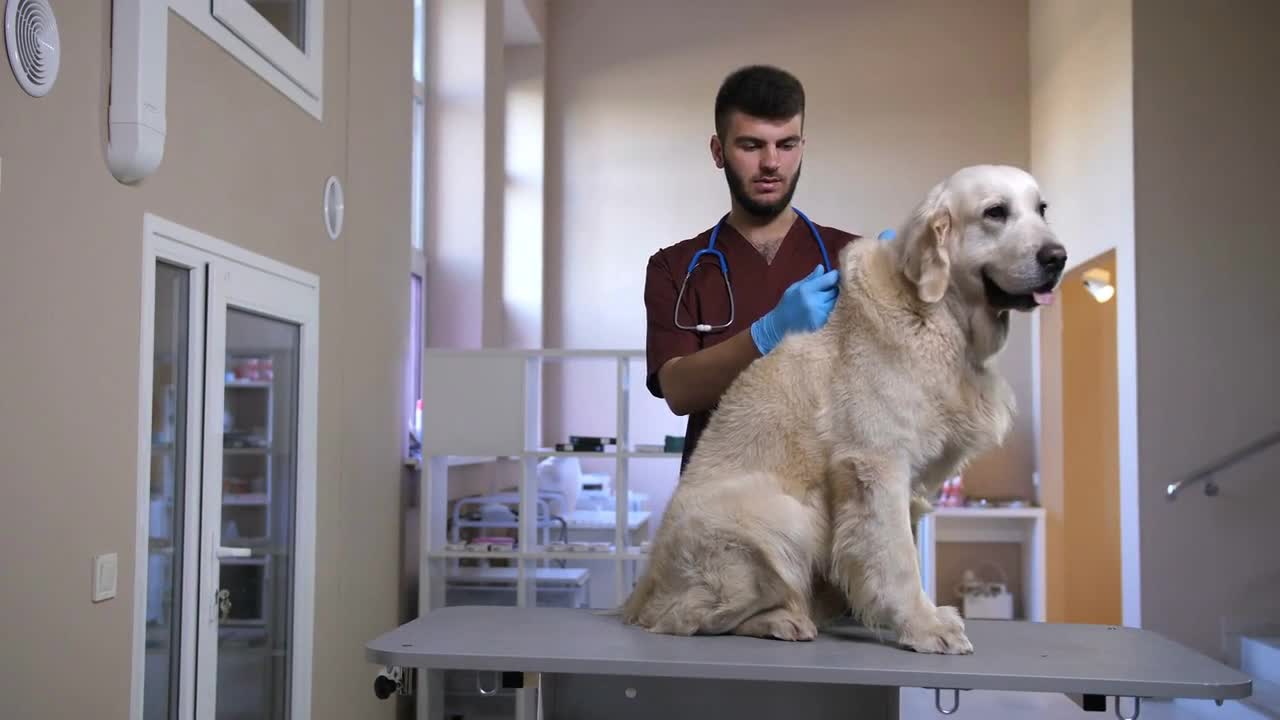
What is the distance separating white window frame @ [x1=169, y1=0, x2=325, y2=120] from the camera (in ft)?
10.4

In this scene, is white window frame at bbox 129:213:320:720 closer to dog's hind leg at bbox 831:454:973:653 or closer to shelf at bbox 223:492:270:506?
shelf at bbox 223:492:270:506

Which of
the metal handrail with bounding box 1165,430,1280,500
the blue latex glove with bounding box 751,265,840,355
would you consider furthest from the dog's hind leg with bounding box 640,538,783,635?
the metal handrail with bounding box 1165,430,1280,500

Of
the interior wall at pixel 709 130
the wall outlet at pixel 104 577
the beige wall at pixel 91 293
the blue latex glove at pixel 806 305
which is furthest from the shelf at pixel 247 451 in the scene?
the interior wall at pixel 709 130

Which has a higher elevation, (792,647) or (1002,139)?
(1002,139)

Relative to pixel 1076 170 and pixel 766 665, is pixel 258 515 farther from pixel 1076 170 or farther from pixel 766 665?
pixel 1076 170

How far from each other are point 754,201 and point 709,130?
668cm

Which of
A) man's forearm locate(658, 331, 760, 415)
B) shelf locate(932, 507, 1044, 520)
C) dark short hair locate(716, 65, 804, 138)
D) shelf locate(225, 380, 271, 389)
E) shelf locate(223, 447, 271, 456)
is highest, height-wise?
dark short hair locate(716, 65, 804, 138)

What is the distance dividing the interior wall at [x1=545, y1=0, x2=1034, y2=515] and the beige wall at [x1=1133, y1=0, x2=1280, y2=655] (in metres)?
2.60

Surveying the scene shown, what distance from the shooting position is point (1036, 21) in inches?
336

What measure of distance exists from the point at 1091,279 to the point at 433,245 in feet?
13.0

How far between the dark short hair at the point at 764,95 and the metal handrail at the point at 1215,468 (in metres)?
4.28

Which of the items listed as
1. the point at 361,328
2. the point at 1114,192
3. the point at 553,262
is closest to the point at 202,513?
the point at 361,328

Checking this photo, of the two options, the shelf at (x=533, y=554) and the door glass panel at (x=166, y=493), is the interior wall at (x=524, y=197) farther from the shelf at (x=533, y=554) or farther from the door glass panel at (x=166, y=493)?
the door glass panel at (x=166, y=493)

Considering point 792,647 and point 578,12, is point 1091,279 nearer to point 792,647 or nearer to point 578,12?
point 578,12
